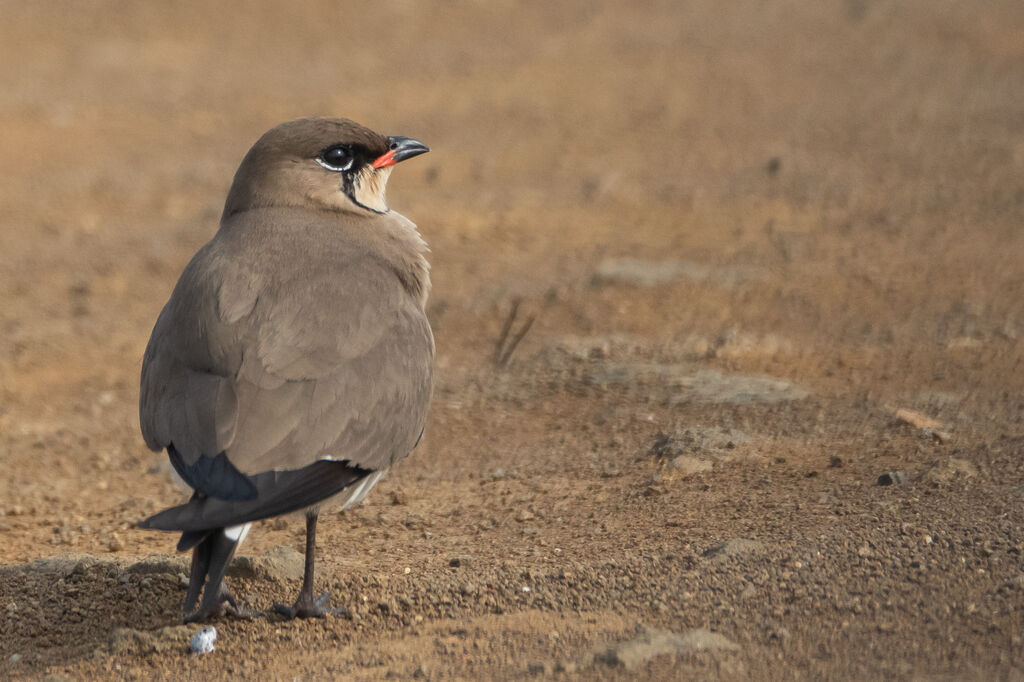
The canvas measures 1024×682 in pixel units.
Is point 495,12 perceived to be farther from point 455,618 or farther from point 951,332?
point 455,618

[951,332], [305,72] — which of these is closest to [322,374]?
[951,332]

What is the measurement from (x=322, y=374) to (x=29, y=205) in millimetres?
7858

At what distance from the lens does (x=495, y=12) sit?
16.5 m

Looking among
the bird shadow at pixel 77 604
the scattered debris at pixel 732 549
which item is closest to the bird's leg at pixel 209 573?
the bird shadow at pixel 77 604

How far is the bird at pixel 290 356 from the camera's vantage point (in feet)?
12.5

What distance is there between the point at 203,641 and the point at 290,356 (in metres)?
0.94

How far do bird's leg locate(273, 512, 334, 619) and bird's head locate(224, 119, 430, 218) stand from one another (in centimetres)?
137

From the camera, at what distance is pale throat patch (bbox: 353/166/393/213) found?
16.6 ft

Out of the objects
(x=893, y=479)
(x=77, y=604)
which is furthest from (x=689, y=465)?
(x=77, y=604)

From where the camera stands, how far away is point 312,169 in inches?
197

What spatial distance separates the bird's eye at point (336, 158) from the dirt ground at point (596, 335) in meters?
1.44

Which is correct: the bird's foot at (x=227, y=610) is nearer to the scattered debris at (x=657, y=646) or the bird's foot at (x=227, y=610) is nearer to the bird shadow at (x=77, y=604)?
the bird shadow at (x=77, y=604)

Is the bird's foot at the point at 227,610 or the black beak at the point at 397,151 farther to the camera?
the black beak at the point at 397,151

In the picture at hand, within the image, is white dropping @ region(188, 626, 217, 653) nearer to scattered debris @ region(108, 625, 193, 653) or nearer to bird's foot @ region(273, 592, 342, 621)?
scattered debris @ region(108, 625, 193, 653)
